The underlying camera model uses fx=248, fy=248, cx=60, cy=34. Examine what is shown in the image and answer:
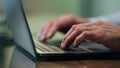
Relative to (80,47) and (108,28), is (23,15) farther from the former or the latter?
(108,28)

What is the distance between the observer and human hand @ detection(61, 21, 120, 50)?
65 centimetres

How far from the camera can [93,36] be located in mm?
657

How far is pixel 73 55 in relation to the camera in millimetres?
582

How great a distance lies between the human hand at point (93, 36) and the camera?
65 cm

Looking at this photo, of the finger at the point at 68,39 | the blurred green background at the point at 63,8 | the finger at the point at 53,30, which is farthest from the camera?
the blurred green background at the point at 63,8

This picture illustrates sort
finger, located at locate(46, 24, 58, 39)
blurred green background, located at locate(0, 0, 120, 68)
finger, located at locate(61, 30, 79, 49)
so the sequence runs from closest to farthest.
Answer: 1. finger, located at locate(61, 30, 79, 49)
2. finger, located at locate(46, 24, 58, 39)
3. blurred green background, located at locate(0, 0, 120, 68)

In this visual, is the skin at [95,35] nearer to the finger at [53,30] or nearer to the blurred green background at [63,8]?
the finger at [53,30]

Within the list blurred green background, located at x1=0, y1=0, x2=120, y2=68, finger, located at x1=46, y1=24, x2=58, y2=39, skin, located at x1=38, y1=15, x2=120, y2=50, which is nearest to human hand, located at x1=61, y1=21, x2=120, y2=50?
skin, located at x1=38, y1=15, x2=120, y2=50

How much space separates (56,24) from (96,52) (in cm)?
54

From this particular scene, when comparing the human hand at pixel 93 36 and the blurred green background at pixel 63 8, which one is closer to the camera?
the human hand at pixel 93 36

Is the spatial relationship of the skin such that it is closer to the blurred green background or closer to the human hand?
the human hand

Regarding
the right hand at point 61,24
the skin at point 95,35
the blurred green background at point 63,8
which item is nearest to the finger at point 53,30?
the right hand at point 61,24

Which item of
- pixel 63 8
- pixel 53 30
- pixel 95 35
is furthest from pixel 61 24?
pixel 63 8

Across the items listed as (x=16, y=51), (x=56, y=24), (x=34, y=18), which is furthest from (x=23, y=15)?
(x=34, y=18)
